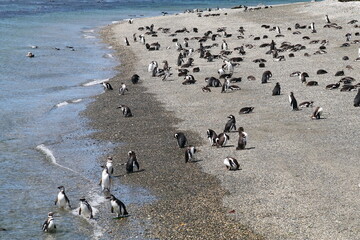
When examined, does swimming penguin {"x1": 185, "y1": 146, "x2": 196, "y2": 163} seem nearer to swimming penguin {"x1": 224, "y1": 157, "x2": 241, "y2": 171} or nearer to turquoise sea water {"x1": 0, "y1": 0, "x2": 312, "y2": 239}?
swimming penguin {"x1": 224, "y1": 157, "x2": 241, "y2": 171}

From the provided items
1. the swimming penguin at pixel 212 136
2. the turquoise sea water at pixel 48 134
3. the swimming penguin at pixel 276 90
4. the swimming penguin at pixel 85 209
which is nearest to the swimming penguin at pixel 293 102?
the swimming penguin at pixel 276 90

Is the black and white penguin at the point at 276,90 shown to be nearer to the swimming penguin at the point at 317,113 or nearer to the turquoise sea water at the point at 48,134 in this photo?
the swimming penguin at the point at 317,113

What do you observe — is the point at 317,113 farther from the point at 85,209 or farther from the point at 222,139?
the point at 85,209

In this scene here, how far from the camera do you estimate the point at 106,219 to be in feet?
42.5

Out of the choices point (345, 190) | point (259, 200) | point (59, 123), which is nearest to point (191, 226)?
point (259, 200)

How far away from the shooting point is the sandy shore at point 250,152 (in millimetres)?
12086

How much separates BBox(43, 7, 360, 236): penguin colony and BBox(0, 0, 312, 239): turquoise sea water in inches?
24.0

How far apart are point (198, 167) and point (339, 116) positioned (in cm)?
596

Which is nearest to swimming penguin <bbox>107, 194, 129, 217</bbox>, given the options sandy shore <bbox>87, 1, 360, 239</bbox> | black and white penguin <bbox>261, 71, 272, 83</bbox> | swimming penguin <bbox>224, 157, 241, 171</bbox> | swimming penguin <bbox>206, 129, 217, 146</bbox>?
sandy shore <bbox>87, 1, 360, 239</bbox>

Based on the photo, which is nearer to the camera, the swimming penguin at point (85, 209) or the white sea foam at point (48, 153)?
the swimming penguin at point (85, 209)

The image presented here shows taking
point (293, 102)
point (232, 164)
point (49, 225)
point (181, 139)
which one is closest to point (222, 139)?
point (181, 139)

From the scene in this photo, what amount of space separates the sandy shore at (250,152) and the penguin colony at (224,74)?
219 mm

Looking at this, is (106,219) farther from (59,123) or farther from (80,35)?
(80,35)

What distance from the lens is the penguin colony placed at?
51.6 feet
